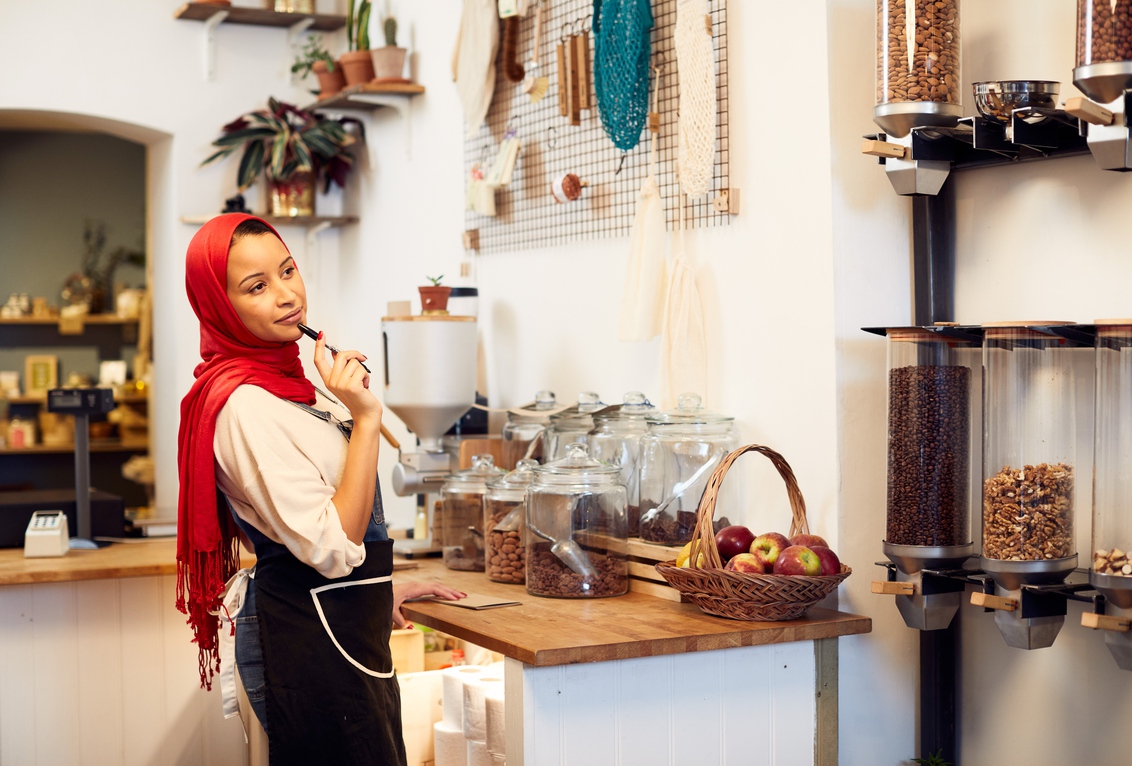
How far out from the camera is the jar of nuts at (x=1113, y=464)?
73.8 inches

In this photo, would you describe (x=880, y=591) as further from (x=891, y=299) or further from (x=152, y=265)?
(x=152, y=265)

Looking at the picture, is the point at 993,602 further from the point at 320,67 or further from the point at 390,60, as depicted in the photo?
the point at 320,67

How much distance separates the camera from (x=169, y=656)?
298cm

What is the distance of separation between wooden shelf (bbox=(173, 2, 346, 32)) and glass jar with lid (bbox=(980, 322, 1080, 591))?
11.7 ft

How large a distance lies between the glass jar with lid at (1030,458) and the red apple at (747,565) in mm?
389

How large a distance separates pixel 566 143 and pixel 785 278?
3.25ft

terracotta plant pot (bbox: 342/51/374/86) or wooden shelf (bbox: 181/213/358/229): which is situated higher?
terracotta plant pot (bbox: 342/51/374/86)

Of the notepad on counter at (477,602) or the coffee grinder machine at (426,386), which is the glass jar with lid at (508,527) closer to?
the notepad on counter at (477,602)

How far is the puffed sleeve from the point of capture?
1.78 m

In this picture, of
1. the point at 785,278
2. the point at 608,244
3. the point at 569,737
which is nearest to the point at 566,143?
the point at 608,244

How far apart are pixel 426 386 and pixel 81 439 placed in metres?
0.89

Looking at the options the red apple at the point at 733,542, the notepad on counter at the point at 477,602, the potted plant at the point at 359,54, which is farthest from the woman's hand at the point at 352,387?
the potted plant at the point at 359,54

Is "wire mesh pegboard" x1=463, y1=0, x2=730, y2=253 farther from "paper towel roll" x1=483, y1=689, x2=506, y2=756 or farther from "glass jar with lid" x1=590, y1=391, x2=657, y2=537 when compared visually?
"paper towel roll" x1=483, y1=689, x2=506, y2=756

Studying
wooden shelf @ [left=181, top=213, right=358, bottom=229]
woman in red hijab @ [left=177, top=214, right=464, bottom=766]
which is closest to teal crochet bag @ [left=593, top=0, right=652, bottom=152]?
woman in red hijab @ [left=177, top=214, right=464, bottom=766]
